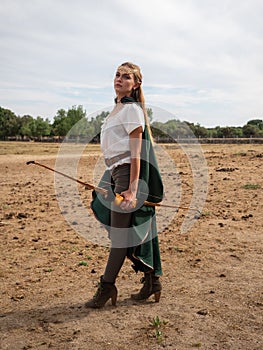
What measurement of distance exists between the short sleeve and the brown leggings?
31cm

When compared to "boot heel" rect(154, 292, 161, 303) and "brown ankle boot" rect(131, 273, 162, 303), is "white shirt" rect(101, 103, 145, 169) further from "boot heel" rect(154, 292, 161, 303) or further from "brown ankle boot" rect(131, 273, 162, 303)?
"boot heel" rect(154, 292, 161, 303)

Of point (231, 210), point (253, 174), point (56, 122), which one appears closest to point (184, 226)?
point (231, 210)

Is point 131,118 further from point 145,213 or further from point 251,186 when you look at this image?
point 251,186

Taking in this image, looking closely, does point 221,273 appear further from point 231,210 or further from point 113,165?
point 231,210

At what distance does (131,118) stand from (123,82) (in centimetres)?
33

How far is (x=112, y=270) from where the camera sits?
3447mm

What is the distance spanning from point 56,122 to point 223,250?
7084 cm

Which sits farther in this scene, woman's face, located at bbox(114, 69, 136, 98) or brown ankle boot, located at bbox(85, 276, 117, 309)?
brown ankle boot, located at bbox(85, 276, 117, 309)

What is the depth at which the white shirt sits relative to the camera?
321 centimetres

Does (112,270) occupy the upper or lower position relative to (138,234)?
lower

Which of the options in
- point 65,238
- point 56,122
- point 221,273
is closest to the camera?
point 221,273

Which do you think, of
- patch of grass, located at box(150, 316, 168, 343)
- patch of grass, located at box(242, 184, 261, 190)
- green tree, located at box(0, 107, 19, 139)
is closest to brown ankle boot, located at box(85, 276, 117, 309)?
patch of grass, located at box(150, 316, 168, 343)

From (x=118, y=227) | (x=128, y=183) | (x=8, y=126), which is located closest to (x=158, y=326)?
(x=118, y=227)

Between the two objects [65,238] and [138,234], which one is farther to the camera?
[65,238]
